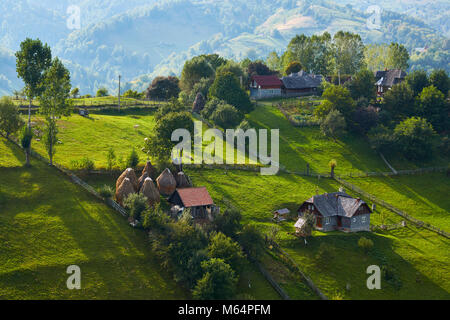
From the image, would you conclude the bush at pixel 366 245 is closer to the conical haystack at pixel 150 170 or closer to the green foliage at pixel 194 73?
the conical haystack at pixel 150 170

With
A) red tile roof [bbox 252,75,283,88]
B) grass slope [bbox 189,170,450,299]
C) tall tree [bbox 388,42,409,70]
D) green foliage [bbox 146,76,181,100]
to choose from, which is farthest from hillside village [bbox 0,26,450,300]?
tall tree [bbox 388,42,409,70]

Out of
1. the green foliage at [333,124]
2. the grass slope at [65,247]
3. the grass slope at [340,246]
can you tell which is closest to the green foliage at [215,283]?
the grass slope at [65,247]

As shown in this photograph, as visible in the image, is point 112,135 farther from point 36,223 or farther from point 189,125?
point 36,223

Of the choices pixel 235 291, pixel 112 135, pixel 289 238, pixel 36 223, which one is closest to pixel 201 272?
pixel 235 291

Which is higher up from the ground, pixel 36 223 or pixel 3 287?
pixel 36 223

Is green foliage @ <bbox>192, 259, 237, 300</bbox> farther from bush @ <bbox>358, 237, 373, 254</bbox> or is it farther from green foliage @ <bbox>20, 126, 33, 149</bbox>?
green foliage @ <bbox>20, 126, 33, 149</bbox>

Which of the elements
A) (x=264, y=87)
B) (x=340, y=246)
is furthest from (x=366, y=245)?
(x=264, y=87)

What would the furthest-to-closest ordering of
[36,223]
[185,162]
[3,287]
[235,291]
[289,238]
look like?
[185,162] → [289,238] → [36,223] → [235,291] → [3,287]
